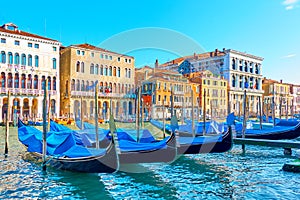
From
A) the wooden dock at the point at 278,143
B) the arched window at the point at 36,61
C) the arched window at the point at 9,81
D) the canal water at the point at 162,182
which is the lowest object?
the canal water at the point at 162,182

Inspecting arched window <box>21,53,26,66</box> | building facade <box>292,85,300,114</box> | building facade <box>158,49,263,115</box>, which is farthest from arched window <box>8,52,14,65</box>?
building facade <box>292,85,300,114</box>

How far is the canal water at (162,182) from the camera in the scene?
12.8 feet

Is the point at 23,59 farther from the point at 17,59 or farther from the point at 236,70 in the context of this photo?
the point at 236,70

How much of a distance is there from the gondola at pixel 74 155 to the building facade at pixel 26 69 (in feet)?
35.2

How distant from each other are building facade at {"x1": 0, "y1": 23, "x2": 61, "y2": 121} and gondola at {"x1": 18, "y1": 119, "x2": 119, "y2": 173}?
10719 mm

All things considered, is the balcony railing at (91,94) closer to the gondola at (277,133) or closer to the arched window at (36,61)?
the arched window at (36,61)

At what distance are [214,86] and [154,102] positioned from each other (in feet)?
21.9

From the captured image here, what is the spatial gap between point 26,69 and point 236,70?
19.8m

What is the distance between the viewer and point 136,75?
21.4 meters

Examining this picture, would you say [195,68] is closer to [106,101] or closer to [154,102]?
[154,102]

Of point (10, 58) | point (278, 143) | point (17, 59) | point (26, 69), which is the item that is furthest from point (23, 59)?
point (278, 143)

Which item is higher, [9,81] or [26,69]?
[26,69]

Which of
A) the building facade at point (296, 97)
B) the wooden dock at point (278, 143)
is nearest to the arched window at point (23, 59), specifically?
the wooden dock at point (278, 143)

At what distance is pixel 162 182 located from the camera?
448cm
